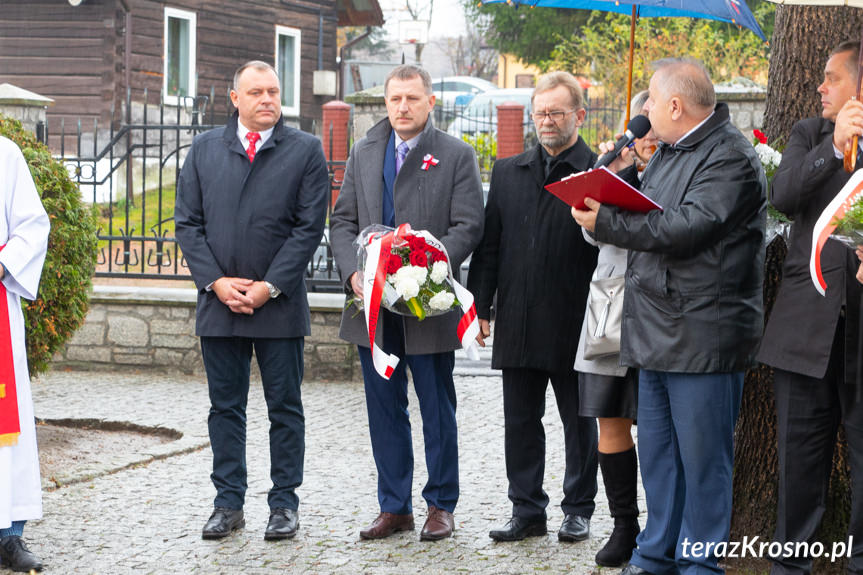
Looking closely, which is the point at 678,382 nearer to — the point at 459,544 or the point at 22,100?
the point at 459,544

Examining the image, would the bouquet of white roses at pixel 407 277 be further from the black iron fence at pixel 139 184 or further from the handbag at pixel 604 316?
the black iron fence at pixel 139 184

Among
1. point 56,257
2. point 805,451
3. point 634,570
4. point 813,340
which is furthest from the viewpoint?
point 56,257

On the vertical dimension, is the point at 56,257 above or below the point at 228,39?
below

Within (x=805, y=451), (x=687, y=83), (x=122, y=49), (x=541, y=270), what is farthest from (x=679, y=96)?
(x=122, y=49)

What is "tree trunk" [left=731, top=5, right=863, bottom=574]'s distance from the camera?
479 centimetres

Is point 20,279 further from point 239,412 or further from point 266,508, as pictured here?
point 266,508

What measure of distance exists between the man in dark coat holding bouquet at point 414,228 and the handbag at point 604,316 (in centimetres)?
70

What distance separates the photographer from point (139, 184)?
62.3 feet

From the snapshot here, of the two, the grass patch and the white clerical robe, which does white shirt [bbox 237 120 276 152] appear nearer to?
the white clerical robe

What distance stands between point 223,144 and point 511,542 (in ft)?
7.42

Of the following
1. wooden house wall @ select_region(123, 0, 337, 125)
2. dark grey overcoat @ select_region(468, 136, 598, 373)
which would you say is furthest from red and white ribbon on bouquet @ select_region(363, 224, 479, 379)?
wooden house wall @ select_region(123, 0, 337, 125)

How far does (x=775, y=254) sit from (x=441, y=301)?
1428 millimetres

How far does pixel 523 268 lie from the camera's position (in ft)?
16.9

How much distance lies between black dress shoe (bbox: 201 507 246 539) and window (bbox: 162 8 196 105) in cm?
1756
